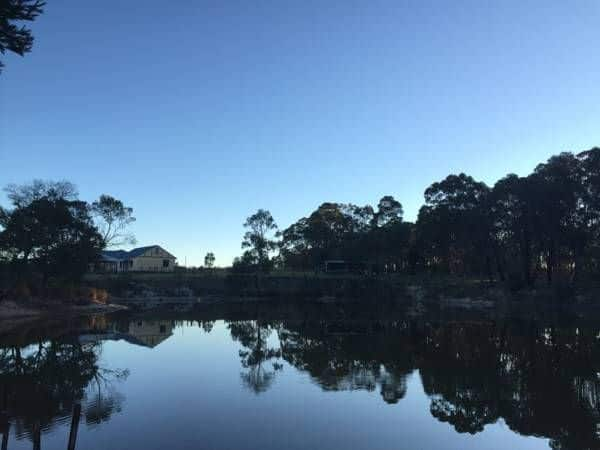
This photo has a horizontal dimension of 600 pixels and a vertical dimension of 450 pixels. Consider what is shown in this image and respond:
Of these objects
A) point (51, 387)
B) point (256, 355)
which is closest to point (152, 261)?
point (256, 355)

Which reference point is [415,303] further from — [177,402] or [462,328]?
[177,402]

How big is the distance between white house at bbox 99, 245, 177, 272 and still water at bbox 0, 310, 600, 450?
59538mm

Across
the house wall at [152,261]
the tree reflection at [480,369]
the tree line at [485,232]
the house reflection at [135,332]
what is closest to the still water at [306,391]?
the tree reflection at [480,369]

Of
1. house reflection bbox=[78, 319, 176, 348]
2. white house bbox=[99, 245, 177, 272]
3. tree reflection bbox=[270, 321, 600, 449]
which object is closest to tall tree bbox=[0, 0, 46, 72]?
tree reflection bbox=[270, 321, 600, 449]

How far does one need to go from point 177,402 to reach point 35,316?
36543mm

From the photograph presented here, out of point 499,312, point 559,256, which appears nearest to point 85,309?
point 499,312

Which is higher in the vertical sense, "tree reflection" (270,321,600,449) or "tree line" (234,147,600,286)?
"tree line" (234,147,600,286)

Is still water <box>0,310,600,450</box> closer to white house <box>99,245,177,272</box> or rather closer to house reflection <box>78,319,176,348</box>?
house reflection <box>78,319,176,348</box>

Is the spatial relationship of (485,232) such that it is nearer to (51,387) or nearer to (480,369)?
(480,369)

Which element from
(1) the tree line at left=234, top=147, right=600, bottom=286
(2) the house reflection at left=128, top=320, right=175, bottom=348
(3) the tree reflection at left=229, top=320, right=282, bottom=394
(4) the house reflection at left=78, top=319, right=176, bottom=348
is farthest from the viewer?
(1) the tree line at left=234, top=147, right=600, bottom=286

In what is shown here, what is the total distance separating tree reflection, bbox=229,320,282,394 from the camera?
65.9 ft

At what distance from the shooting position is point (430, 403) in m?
16.2

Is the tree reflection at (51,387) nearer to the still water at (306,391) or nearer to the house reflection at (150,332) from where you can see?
the still water at (306,391)

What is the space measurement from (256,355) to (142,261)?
7126 centimetres
